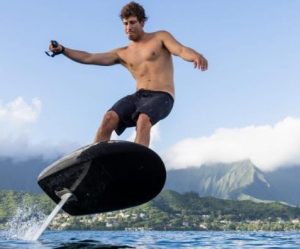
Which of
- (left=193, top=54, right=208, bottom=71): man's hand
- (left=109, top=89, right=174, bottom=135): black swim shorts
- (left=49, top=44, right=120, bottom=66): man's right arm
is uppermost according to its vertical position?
(left=49, top=44, right=120, bottom=66): man's right arm

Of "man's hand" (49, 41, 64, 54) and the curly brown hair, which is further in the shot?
"man's hand" (49, 41, 64, 54)

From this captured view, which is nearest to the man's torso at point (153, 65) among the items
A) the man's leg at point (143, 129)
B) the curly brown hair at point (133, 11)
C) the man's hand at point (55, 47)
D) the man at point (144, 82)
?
the man at point (144, 82)

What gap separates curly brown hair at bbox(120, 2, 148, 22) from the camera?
9.36 m

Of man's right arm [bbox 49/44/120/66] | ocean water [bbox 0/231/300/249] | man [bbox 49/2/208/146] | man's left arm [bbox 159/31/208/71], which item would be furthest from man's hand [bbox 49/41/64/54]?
ocean water [bbox 0/231/300/249]

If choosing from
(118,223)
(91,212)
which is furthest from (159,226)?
(91,212)

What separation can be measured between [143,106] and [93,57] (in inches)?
72.4

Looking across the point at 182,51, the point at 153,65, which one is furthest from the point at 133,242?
the point at 182,51

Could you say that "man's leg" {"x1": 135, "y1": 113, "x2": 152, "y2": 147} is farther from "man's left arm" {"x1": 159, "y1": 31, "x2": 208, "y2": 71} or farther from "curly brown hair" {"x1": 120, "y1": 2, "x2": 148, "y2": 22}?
"curly brown hair" {"x1": 120, "y1": 2, "x2": 148, "y2": 22}

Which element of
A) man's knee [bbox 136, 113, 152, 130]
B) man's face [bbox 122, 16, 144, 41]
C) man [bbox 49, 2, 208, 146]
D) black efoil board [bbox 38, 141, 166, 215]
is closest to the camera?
black efoil board [bbox 38, 141, 166, 215]

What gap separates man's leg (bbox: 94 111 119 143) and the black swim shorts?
0.09 meters

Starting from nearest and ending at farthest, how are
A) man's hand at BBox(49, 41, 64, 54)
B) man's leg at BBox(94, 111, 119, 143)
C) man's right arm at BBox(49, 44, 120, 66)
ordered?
man's leg at BBox(94, 111, 119, 143)
man's hand at BBox(49, 41, 64, 54)
man's right arm at BBox(49, 44, 120, 66)

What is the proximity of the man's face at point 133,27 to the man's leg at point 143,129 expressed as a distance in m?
→ 1.49

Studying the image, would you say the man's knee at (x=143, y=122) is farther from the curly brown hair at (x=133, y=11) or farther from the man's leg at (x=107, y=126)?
the curly brown hair at (x=133, y=11)

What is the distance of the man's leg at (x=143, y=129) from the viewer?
917cm
